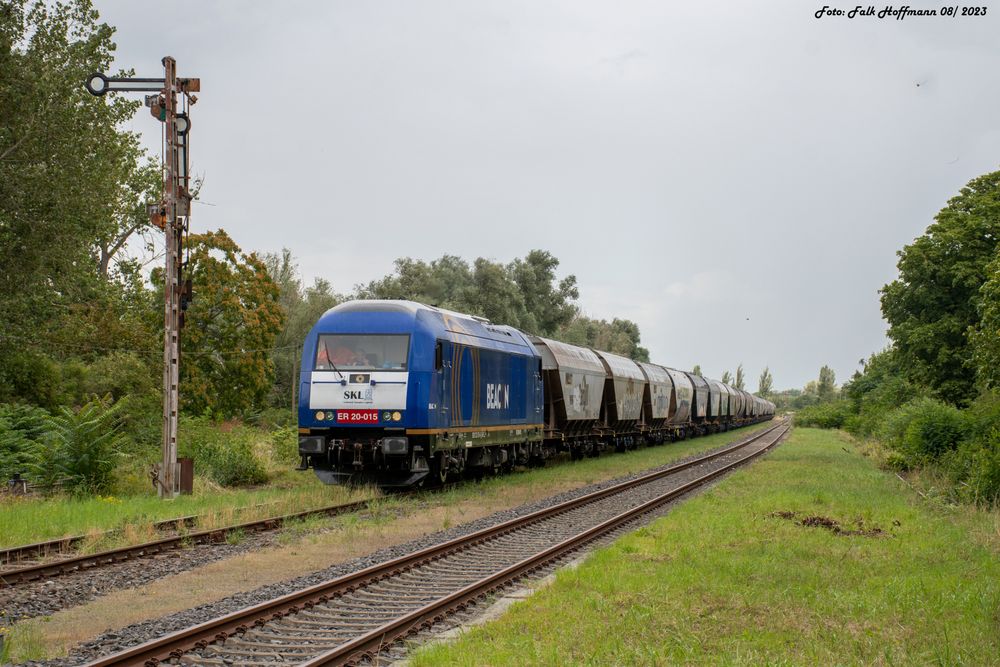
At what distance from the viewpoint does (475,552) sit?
40.2 ft

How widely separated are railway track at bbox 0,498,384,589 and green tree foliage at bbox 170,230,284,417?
30861mm

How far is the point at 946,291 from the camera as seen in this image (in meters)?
30.8

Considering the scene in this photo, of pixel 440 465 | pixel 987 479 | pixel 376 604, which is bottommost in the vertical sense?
pixel 376 604

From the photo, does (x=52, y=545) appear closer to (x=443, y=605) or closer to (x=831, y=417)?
(x=443, y=605)

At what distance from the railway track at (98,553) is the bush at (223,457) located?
7.59m

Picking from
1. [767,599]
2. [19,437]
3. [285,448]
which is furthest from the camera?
[285,448]

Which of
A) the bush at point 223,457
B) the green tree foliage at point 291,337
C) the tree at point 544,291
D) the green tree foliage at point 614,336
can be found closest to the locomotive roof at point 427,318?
the bush at point 223,457

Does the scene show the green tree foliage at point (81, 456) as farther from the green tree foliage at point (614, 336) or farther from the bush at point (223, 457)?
the green tree foliage at point (614, 336)

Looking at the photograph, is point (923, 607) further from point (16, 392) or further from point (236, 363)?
point (236, 363)

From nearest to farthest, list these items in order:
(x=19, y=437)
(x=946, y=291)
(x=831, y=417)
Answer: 1. (x=19, y=437)
2. (x=946, y=291)
3. (x=831, y=417)

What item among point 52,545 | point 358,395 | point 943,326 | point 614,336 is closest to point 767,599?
point 52,545

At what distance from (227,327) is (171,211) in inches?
1096

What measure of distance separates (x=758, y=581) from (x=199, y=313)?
128ft

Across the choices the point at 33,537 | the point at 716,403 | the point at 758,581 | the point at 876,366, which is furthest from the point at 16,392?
the point at 876,366
